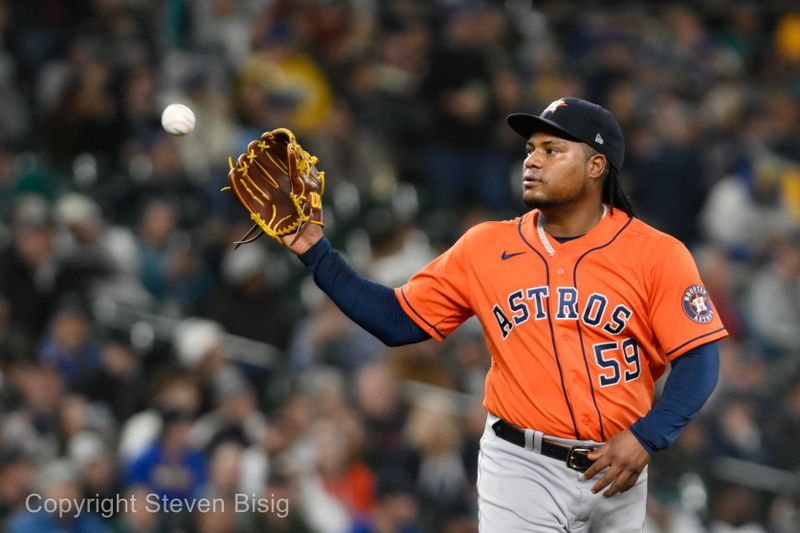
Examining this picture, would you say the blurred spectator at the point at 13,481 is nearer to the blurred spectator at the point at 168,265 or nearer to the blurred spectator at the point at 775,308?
the blurred spectator at the point at 168,265

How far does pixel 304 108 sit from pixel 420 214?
1271mm

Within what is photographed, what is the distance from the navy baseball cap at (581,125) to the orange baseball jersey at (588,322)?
245mm

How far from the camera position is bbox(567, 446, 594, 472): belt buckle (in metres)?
3.95

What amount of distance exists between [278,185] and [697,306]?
139 cm

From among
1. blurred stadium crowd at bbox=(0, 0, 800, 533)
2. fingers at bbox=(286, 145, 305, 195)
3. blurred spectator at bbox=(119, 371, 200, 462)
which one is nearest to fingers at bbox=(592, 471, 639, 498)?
fingers at bbox=(286, 145, 305, 195)

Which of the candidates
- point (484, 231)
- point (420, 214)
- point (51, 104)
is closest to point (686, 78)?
point (420, 214)

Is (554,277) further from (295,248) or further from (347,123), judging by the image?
(347,123)

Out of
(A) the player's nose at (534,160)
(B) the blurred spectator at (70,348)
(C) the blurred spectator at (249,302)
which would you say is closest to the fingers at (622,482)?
(A) the player's nose at (534,160)

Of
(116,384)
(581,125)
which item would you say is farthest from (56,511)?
(581,125)

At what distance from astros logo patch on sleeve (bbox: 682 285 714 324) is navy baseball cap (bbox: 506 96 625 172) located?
49 cm

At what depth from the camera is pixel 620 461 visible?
378 cm

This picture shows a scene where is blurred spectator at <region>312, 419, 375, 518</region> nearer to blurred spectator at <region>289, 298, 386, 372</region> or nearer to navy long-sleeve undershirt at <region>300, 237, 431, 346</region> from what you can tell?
blurred spectator at <region>289, 298, 386, 372</region>

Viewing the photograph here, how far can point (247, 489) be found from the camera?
7113 mm

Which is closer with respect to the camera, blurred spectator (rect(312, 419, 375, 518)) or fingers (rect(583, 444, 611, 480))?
fingers (rect(583, 444, 611, 480))
